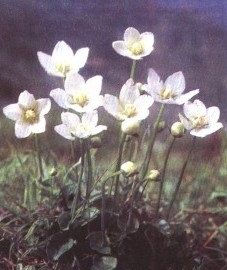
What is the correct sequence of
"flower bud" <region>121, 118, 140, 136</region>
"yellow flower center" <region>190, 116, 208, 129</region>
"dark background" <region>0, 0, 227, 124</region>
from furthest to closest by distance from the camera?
"dark background" <region>0, 0, 227, 124</region> < "yellow flower center" <region>190, 116, 208, 129</region> < "flower bud" <region>121, 118, 140, 136</region>

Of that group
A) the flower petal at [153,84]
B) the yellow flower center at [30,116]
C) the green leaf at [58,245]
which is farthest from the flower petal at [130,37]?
the green leaf at [58,245]

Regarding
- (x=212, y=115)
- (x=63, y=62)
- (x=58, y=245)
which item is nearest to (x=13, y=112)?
(x=63, y=62)

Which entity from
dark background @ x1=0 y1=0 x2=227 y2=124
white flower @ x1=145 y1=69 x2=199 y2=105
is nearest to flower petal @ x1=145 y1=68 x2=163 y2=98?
white flower @ x1=145 y1=69 x2=199 y2=105

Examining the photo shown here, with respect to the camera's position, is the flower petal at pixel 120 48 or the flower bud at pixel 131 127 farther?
the flower petal at pixel 120 48

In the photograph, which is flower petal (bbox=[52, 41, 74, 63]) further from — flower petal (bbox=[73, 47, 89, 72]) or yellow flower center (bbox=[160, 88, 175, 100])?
yellow flower center (bbox=[160, 88, 175, 100])

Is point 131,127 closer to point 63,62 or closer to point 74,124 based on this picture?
point 74,124

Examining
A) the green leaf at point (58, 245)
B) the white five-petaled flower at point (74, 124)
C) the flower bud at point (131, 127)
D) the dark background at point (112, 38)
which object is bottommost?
the green leaf at point (58, 245)

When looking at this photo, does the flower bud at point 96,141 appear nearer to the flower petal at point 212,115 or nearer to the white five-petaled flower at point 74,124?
the white five-petaled flower at point 74,124

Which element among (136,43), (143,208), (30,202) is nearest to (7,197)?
(30,202)
